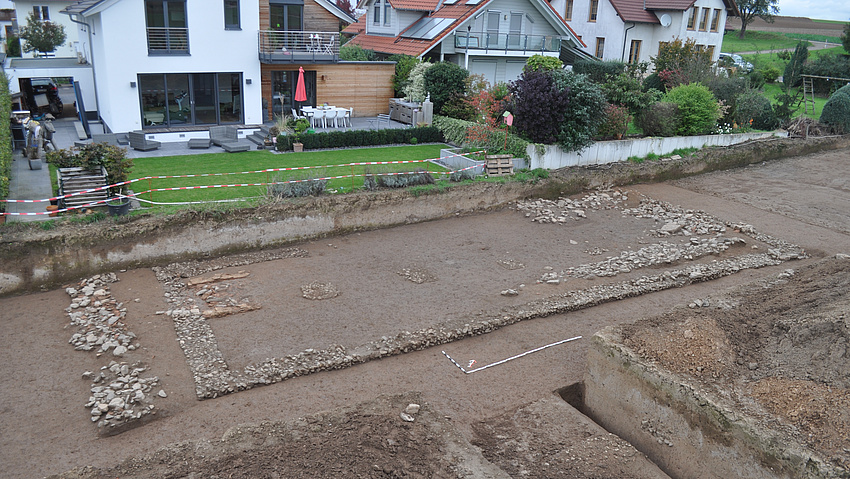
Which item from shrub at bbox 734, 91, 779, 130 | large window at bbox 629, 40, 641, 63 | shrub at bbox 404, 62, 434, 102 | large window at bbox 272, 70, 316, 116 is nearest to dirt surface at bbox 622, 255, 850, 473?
shrub at bbox 734, 91, 779, 130

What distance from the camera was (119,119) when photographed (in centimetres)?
2233

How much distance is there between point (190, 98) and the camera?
76.8 feet

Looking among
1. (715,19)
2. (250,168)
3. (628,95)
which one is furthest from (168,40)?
(715,19)

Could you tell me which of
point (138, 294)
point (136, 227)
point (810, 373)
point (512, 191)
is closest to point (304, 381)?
point (138, 294)

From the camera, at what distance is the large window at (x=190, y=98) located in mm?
22797

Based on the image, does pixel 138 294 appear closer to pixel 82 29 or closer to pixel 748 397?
pixel 748 397

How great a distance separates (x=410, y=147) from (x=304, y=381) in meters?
14.8

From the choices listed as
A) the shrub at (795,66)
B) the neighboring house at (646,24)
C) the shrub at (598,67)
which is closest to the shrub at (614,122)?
the shrub at (598,67)

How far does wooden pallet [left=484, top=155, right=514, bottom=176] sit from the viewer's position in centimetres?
1978

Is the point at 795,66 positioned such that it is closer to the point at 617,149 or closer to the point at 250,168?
the point at 617,149

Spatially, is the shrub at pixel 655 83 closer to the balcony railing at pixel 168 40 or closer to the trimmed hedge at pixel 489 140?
the trimmed hedge at pixel 489 140

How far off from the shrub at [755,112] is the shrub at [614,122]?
6849 millimetres

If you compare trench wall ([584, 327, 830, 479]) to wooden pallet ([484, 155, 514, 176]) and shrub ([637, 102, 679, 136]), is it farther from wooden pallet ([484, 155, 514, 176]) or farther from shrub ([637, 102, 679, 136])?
shrub ([637, 102, 679, 136])

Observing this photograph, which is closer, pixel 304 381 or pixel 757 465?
pixel 757 465
